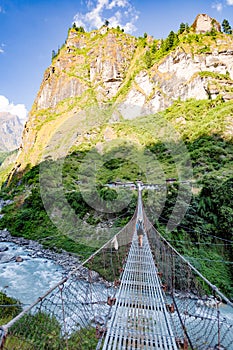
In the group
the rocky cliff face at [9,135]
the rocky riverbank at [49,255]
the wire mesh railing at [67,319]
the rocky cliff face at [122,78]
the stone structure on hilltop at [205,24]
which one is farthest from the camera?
the rocky cliff face at [9,135]

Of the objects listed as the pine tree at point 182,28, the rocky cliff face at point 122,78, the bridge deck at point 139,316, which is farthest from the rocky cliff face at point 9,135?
the bridge deck at point 139,316

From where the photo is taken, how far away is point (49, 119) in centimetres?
2470

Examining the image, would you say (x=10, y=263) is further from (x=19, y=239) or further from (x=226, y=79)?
(x=226, y=79)

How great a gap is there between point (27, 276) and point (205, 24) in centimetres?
2379

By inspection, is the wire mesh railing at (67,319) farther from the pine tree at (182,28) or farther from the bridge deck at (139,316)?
the pine tree at (182,28)

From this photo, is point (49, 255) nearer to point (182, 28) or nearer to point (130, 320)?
point (130, 320)

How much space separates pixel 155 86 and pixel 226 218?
15455 mm

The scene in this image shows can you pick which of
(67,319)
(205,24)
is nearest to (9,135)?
(205,24)

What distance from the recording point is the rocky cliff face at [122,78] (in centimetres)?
1719

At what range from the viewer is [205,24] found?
20172 millimetres

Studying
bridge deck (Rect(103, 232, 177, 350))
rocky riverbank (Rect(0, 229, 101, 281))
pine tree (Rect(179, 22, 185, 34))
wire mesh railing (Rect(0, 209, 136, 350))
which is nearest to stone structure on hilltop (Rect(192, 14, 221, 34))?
pine tree (Rect(179, 22, 185, 34))

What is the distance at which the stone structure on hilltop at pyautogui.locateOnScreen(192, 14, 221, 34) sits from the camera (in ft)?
66.0

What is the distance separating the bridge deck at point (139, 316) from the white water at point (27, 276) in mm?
3553

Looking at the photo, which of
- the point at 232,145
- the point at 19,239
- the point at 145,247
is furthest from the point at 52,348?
the point at 232,145
